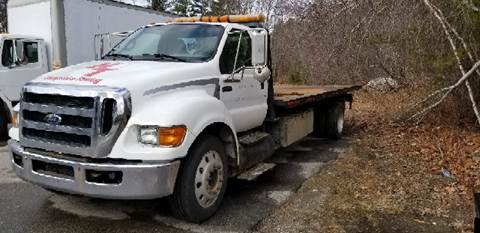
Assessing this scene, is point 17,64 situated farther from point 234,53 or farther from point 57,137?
point 57,137

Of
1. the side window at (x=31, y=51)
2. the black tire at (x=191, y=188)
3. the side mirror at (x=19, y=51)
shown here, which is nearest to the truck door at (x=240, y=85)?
the black tire at (x=191, y=188)

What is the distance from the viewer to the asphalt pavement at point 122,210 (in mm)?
4617

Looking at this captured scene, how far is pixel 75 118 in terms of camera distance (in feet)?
13.8

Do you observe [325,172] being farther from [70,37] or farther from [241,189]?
[70,37]

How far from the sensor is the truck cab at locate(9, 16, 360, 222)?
4125mm

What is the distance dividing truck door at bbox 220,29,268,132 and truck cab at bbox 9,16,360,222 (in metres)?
0.02

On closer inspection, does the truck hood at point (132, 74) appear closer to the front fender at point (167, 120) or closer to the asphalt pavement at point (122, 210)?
the front fender at point (167, 120)

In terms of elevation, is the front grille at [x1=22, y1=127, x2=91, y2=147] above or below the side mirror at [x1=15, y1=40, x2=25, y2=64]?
below

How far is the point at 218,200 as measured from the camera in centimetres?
493

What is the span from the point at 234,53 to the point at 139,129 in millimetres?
1872

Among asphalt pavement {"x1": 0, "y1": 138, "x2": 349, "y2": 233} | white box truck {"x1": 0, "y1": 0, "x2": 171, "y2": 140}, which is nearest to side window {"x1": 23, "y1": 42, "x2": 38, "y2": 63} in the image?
white box truck {"x1": 0, "y1": 0, "x2": 171, "y2": 140}

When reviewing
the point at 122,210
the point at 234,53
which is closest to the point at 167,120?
the point at 122,210

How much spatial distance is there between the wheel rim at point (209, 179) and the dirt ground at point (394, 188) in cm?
57

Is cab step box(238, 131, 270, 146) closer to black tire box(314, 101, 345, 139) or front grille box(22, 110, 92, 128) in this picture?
front grille box(22, 110, 92, 128)
